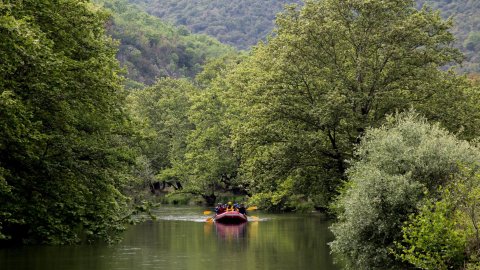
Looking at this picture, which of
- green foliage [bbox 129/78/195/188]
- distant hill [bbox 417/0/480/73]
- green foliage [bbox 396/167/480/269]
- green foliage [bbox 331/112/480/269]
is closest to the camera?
green foliage [bbox 396/167/480/269]

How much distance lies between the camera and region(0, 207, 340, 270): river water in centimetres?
2972

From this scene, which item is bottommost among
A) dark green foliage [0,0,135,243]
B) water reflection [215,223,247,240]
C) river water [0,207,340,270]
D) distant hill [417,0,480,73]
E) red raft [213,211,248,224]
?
river water [0,207,340,270]

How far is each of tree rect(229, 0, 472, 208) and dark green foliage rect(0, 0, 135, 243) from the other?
1190cm

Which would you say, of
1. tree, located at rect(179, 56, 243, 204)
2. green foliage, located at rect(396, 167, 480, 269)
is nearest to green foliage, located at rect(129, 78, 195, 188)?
tree, located at rect(179, 56, 243, 204)

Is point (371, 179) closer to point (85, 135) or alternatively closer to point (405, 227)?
point (405, 227)

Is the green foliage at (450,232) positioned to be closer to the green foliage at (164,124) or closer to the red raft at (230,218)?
the red raft at (230,218)

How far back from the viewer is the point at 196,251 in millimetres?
34938

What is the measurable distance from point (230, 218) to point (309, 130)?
58.6 feet

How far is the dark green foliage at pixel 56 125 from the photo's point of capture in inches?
816

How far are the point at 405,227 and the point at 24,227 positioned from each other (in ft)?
56.0

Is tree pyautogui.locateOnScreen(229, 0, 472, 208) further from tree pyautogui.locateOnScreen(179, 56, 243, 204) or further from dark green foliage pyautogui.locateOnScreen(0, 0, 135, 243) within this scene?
tree pyautogui.locateOnScreen(179, 56, 243, 204)

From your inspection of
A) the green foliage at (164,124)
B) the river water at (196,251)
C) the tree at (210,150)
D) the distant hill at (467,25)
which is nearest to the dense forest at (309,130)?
the river water at (196,251)

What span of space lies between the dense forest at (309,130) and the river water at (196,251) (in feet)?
4.99

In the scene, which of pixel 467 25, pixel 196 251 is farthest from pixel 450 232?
pixel 467 25
